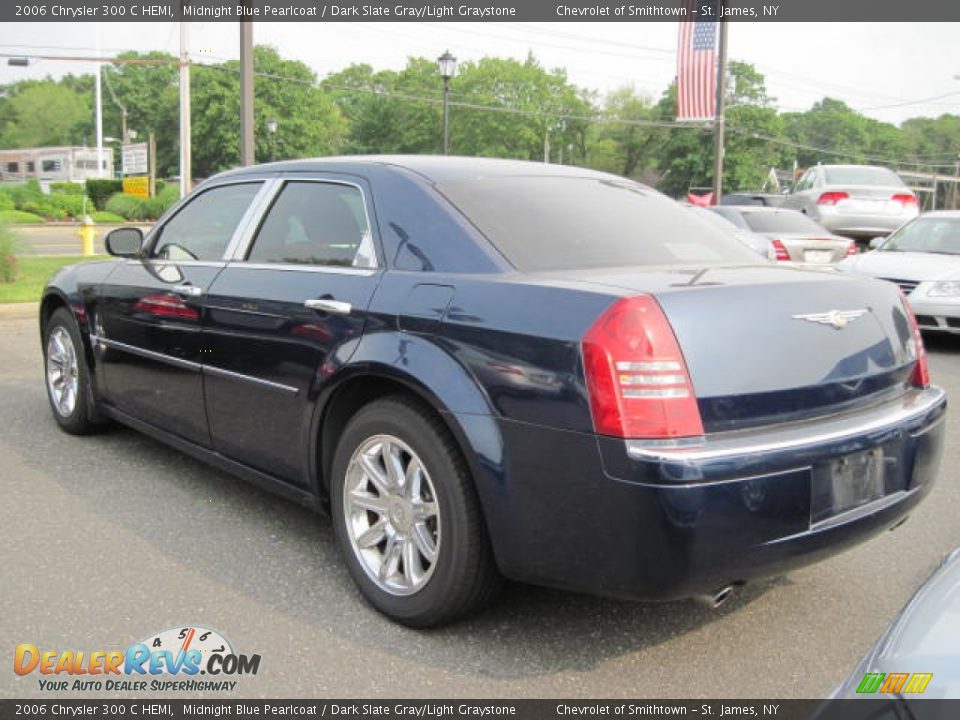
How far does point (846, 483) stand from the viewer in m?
2.78

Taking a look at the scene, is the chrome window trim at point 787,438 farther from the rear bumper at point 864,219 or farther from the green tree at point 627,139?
the green tree at point 627,139

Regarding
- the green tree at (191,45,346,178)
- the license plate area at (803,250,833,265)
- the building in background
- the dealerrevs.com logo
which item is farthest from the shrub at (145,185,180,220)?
the building in background

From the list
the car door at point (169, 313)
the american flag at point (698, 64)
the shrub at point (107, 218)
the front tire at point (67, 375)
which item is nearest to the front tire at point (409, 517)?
the car door at point (169, 313)

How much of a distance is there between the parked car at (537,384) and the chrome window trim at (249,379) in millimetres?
11

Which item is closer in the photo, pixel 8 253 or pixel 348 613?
pixel 348 613

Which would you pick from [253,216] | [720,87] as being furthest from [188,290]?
[720,87]

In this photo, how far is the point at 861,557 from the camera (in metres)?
3.80

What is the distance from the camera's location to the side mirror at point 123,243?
5.02 meters

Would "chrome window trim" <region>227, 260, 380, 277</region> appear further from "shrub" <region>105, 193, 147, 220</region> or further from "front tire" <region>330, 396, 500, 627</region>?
"shrub" <region>105, 193, 147, 220</region>

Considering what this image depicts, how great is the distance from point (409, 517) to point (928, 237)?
925 centimetres

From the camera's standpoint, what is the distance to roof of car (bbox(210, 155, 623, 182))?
3602mm

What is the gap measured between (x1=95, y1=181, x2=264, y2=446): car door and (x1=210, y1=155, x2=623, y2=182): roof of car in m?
0.35

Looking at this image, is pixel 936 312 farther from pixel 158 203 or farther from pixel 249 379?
pixel 158 203
